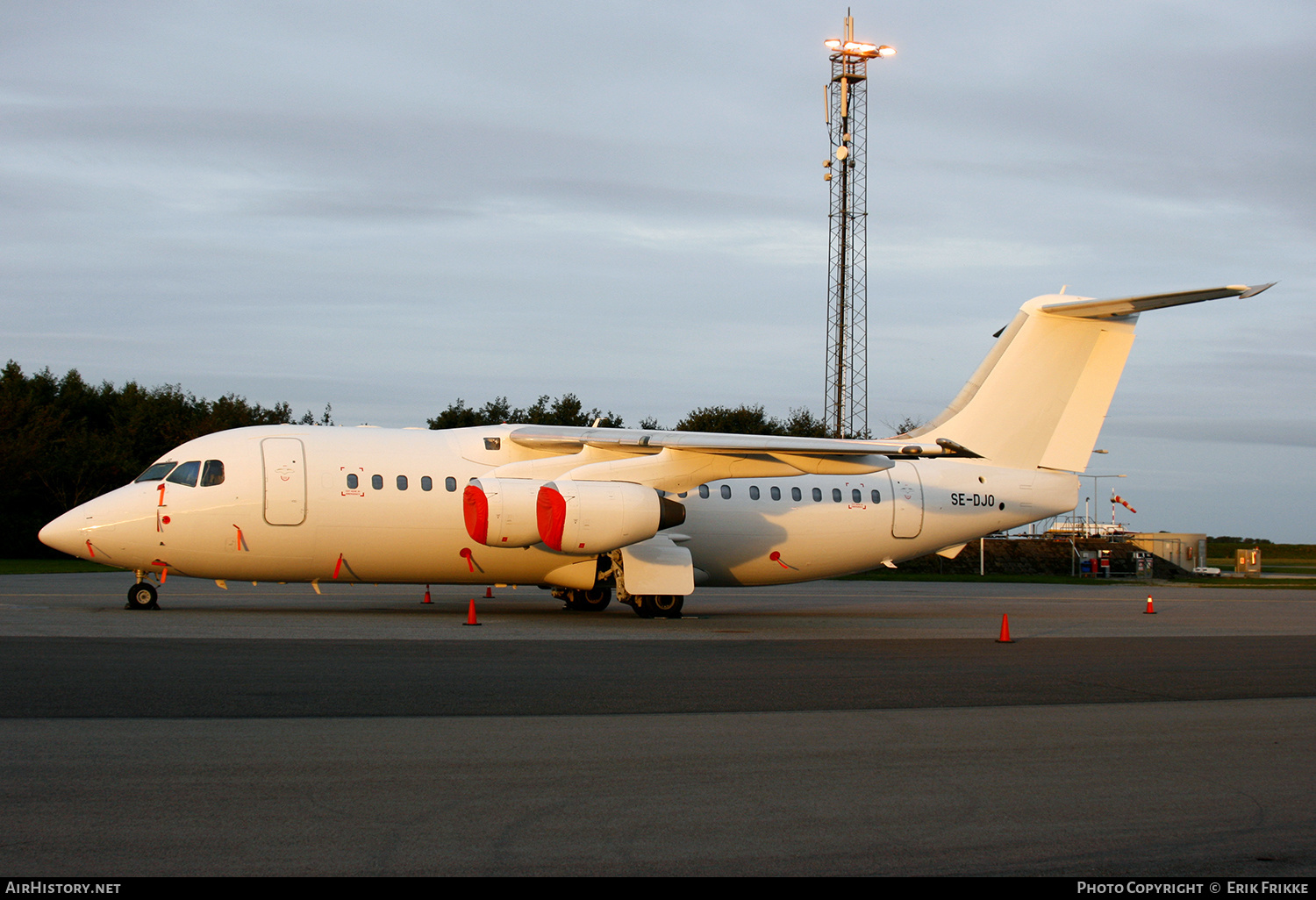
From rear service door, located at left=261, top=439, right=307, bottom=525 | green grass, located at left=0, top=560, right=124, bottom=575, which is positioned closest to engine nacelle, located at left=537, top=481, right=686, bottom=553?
rear service door, located at left=261, top=439, right=307, bottom=525

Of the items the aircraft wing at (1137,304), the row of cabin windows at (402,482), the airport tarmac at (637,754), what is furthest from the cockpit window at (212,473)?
the aircraft wing at (1137,304)

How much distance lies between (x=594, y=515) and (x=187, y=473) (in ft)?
24.1

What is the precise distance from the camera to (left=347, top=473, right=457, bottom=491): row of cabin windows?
19188mm

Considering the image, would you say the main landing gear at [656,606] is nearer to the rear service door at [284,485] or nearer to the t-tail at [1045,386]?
the rear service door at [284,485]

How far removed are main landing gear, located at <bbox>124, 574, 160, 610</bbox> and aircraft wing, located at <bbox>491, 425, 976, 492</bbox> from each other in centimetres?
638

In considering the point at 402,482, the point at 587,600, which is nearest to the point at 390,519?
the point at 402,482

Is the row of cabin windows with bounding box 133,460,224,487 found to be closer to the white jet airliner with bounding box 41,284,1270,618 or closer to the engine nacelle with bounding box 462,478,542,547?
→ the white jet airliner with bounding box 41,284,1270,618

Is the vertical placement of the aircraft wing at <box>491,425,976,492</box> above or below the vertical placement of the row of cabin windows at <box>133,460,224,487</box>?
above

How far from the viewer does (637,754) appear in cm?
805

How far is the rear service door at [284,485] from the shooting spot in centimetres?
1881

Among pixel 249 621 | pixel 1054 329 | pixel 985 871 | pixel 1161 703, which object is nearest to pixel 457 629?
pixel 249 621

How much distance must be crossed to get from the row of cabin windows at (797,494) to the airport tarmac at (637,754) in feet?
17.2

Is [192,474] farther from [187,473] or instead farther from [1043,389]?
[1043,389]
